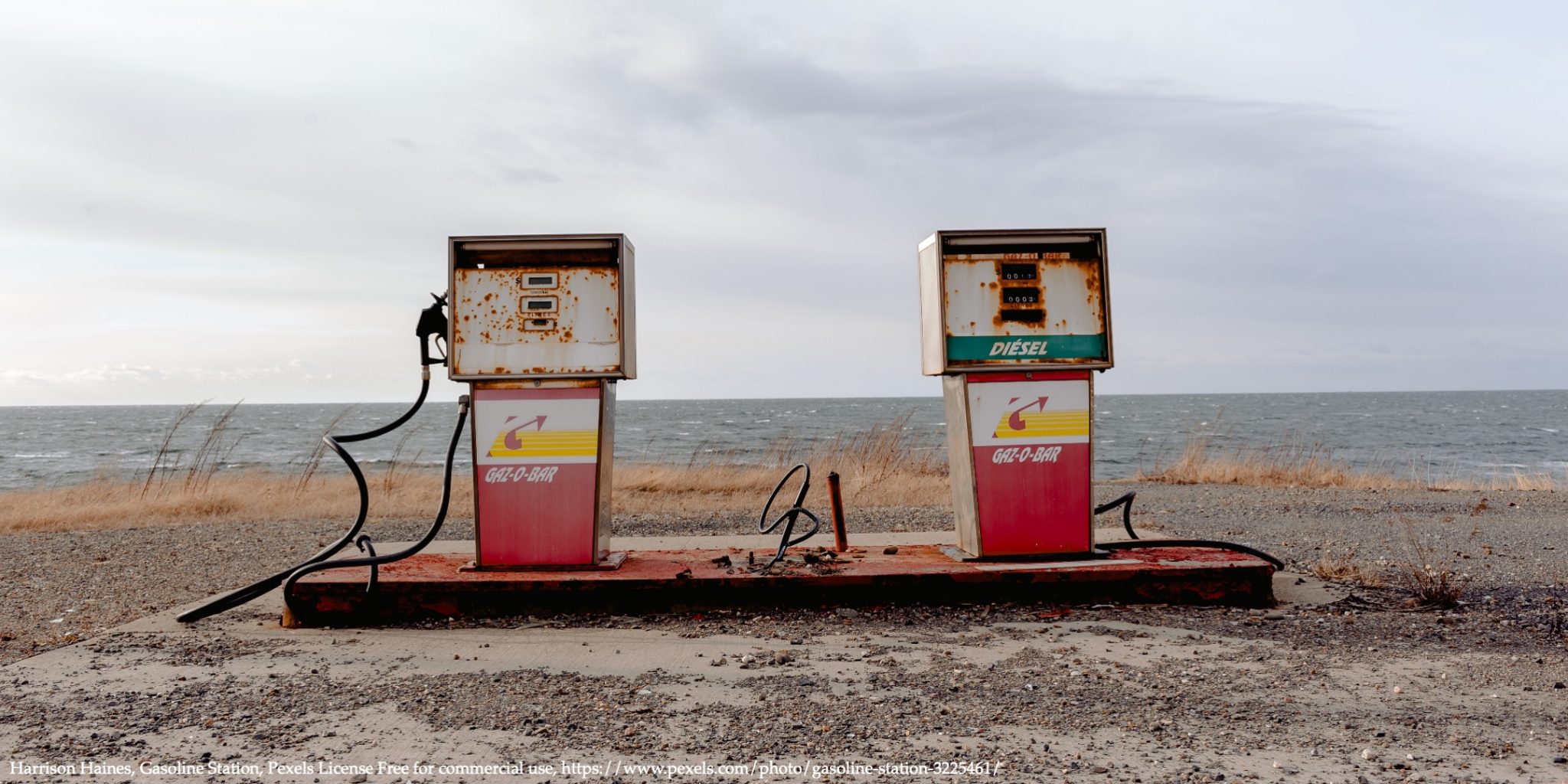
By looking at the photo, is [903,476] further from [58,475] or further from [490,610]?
[58,475]

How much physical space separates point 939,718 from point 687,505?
9.15 m

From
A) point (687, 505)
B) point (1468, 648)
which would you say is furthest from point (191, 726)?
point (687, 505)

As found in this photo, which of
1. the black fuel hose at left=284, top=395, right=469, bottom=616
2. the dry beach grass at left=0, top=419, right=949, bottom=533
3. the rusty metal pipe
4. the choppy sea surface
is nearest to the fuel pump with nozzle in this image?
the black fuel hose at left=284, top=395, right=469, bottom=616

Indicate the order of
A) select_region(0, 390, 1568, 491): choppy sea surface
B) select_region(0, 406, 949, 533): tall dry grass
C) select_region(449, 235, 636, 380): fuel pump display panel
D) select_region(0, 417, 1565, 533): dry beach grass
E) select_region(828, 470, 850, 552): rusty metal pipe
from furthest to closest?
select_region(0, 390, 1568, 491): choppy sea surface
select_region(0, 417, 1565, 533): dry beach grass
select_region(0, 406, 949, 533): tall dry grass
select_region(828, 470, 850, 552): rusty metal pipe
select_region(449, 235, 636, 380): fuel pump display panel

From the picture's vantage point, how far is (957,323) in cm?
601

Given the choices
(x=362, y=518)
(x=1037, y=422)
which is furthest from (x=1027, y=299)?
(x=362, y=518)

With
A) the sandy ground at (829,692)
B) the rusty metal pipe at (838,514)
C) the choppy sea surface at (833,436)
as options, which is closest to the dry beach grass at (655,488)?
the choppy sea surface at (833,436)

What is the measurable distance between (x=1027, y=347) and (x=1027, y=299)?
28 centimetres

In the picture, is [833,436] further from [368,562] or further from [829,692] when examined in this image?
[829,692]

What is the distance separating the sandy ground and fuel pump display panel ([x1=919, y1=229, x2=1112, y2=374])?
1.43 meters

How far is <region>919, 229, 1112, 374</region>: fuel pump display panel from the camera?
6.02 metres

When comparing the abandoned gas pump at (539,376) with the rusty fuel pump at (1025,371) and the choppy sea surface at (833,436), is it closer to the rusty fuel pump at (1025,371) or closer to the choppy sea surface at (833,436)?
the rusty fuel pump at (1025,371)

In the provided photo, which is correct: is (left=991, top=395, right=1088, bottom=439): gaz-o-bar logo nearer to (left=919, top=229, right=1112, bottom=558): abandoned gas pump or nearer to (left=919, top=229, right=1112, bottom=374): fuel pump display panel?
(left=919, top=229, right=1112, bottom=558): abandoned gas pump

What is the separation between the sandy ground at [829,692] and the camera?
3.39 meters
